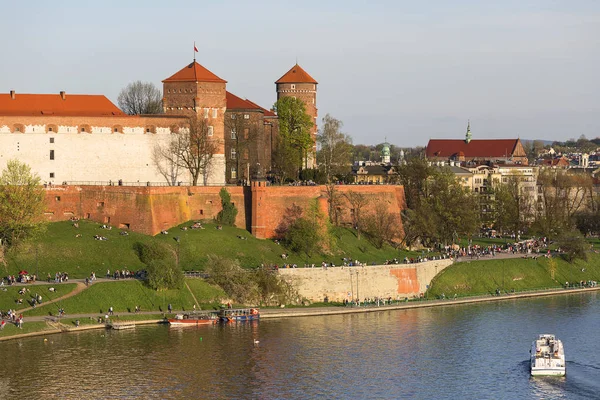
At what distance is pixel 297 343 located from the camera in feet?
208

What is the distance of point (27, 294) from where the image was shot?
2618 inches

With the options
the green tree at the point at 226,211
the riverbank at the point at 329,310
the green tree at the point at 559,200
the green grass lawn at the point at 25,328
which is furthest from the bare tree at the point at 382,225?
the green grass lawn at the point at 25,328

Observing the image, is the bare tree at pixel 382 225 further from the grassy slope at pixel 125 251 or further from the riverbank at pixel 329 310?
the riverbank at pixel 329 310

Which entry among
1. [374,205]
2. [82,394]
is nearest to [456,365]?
[82,394]

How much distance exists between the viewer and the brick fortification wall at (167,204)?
80.1 metres

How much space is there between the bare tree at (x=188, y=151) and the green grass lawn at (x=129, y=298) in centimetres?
1546

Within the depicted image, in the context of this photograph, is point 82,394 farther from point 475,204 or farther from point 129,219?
point 475,204

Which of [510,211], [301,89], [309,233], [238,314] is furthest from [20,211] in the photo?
[510,211]

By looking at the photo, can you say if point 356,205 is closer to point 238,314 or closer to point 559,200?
point 238,314

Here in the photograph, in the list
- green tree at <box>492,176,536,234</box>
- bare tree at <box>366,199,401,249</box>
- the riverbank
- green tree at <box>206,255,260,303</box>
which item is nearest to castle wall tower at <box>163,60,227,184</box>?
bare tree at <box>366,199,401,249</box>

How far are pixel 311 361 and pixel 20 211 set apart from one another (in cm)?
2452

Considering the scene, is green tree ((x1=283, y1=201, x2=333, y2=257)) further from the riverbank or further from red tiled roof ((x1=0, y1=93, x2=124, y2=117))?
red tiled roof ((x1=0, y1=93, x2=124, y2=117))

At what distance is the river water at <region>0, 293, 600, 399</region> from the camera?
5312 cm

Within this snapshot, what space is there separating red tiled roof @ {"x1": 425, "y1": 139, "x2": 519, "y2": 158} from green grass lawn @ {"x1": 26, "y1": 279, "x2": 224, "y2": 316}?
106m
